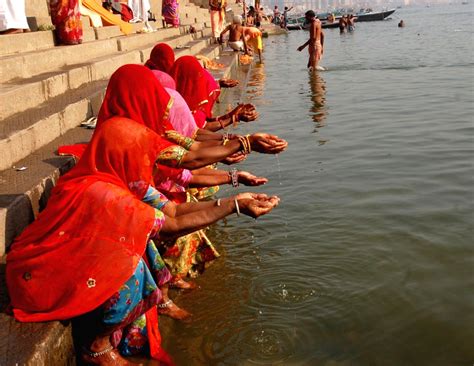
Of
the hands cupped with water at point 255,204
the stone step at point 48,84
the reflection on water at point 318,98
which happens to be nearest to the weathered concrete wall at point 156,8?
the reflection on water at point 318,98

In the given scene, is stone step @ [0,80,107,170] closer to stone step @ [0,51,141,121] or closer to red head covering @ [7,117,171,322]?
stone step @ [0,51,141,121]

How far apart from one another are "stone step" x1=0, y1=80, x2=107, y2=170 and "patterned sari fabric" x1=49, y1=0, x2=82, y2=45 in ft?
5.60

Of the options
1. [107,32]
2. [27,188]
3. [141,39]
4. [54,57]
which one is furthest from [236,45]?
[27,188]

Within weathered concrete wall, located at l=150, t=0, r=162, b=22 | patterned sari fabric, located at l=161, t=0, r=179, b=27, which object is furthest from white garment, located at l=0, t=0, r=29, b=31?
weathered concrete wall, located at l=150, t=0, r=162, b=22

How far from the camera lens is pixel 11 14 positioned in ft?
20.9

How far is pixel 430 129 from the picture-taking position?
26.1 ft

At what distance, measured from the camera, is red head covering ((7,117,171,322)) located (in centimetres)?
244

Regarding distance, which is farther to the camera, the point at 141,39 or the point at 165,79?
the point at 141,39

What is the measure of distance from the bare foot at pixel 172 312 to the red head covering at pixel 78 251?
956 millimetres

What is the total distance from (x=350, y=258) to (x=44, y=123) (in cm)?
255

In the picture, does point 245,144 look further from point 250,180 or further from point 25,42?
point 25,42

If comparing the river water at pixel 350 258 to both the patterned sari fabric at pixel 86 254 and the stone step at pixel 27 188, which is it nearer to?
the patterned sari fabric at pixel 86 254

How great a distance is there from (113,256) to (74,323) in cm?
48

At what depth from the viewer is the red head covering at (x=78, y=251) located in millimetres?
2439
